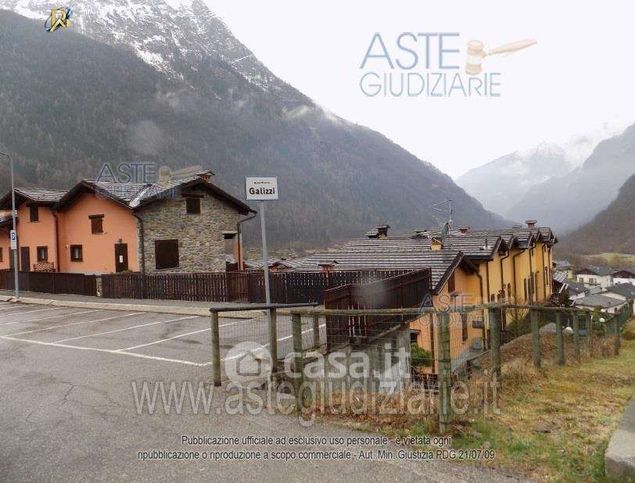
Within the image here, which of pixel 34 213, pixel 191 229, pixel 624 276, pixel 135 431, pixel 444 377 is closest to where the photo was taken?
pixel 444 377

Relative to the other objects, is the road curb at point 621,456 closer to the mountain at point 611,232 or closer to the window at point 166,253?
the window at point 166,253

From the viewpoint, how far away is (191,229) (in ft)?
94.5

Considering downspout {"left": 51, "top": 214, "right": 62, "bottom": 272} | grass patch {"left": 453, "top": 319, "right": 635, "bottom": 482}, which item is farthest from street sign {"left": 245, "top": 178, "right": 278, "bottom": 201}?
downspout {"left": 51, "top": 214, "right": 62, "bottom": 272}

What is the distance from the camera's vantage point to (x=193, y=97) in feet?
543

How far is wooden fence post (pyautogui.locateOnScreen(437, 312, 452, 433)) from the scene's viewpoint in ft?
16.2

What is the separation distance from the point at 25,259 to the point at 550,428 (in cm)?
3452

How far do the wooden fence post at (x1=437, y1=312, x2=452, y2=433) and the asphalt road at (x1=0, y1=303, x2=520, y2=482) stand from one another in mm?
538

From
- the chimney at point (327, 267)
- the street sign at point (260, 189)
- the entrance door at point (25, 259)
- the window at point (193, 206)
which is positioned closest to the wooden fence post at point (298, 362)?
the street sign at point (260, 189)

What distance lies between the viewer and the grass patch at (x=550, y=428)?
4.29 m

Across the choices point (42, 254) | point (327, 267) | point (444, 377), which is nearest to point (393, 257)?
point (327, 267)

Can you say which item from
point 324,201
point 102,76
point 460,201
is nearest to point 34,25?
point 102,76

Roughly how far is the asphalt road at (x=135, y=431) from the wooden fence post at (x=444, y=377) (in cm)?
54

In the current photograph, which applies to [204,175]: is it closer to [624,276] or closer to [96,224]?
[96,224]

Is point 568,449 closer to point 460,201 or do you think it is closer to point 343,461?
point 343,461
